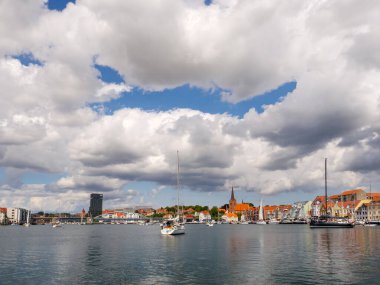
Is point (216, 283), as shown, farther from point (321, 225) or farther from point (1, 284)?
point (321, 225)

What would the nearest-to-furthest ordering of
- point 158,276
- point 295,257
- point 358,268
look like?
point 158,276 < point 358,268 < point 295,257

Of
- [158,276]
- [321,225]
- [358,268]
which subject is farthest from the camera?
[321,225]

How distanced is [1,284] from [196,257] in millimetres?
30191

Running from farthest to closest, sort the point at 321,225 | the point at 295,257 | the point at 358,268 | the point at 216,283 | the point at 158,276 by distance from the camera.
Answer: the point at 321,225 < the point at 295,257 < the point at 358,268 < the point at 158,276 < the point at 216,283

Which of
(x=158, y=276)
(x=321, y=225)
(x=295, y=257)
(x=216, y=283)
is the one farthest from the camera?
(x=321, y=225)

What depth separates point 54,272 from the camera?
159 ft

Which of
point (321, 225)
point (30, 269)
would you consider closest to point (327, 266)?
point (30, 269)

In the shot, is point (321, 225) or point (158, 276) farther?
point (321, 225)

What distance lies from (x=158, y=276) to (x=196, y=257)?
18.4m

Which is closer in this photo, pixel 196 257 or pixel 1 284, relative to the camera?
pixel 1 284

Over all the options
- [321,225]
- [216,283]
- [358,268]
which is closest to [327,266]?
[358,268]

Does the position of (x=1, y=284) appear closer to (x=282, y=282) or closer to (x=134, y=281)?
(x=134, y=281)

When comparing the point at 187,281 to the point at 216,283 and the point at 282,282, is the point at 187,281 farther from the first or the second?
the point at 282,282

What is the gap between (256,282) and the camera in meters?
40.4
